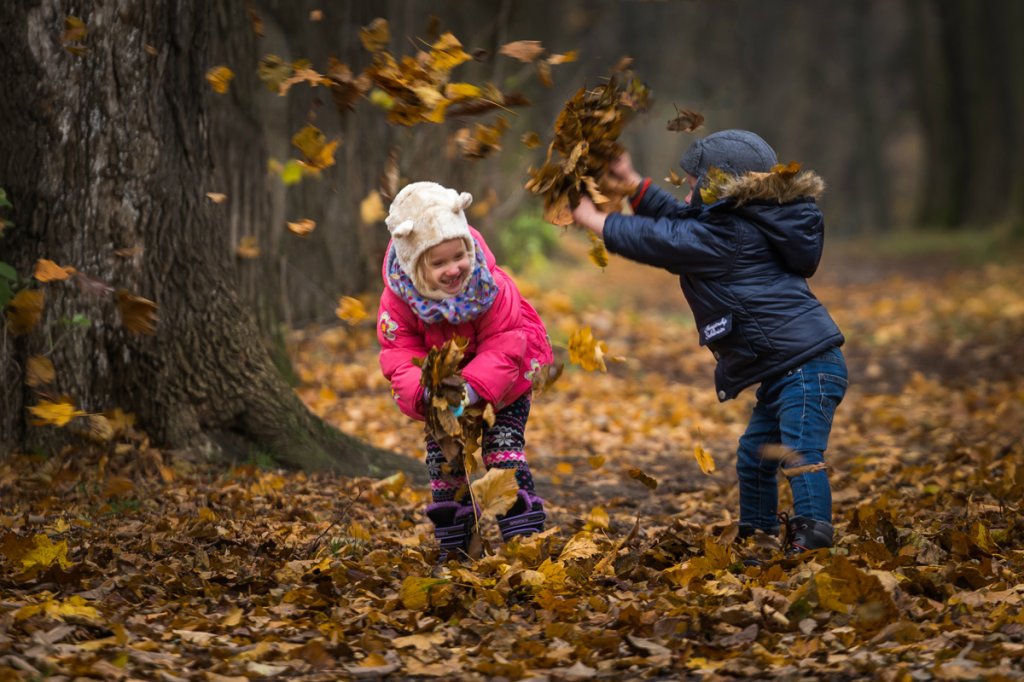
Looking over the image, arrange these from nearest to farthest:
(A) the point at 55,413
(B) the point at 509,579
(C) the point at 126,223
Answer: (B) the point at 509,579 < (A) the point at 55,413 < (C) the point at 126,223

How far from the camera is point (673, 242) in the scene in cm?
425

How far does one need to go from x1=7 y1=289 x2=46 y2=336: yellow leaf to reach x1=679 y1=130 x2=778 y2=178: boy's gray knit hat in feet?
8.94

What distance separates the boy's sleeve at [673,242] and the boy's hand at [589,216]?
38 millimetres

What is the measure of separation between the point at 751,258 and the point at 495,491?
125cm

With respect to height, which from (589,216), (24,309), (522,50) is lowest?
(24,309)

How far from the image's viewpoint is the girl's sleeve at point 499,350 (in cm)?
422

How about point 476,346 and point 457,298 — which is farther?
point 476,346

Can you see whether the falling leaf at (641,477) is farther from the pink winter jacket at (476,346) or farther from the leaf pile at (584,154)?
the leaf pile at (584,154)

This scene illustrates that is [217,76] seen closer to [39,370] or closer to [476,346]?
[39,370]

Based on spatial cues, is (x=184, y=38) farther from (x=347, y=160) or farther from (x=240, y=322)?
(x=347, y=160)

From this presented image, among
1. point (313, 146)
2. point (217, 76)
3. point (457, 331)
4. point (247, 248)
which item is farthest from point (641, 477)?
point (247, 248)

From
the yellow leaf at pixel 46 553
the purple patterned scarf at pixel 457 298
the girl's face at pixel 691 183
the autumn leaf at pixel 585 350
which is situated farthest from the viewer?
the autumn leaf at pixel 585 350

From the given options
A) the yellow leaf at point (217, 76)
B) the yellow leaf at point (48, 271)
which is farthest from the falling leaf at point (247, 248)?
the yellow leaf at point (48, 271)

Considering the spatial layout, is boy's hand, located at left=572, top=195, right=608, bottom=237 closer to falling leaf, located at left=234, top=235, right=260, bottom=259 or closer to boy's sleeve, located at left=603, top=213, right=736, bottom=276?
boy's sleeve, located at left=603, top=213, right=736, bottom=276
